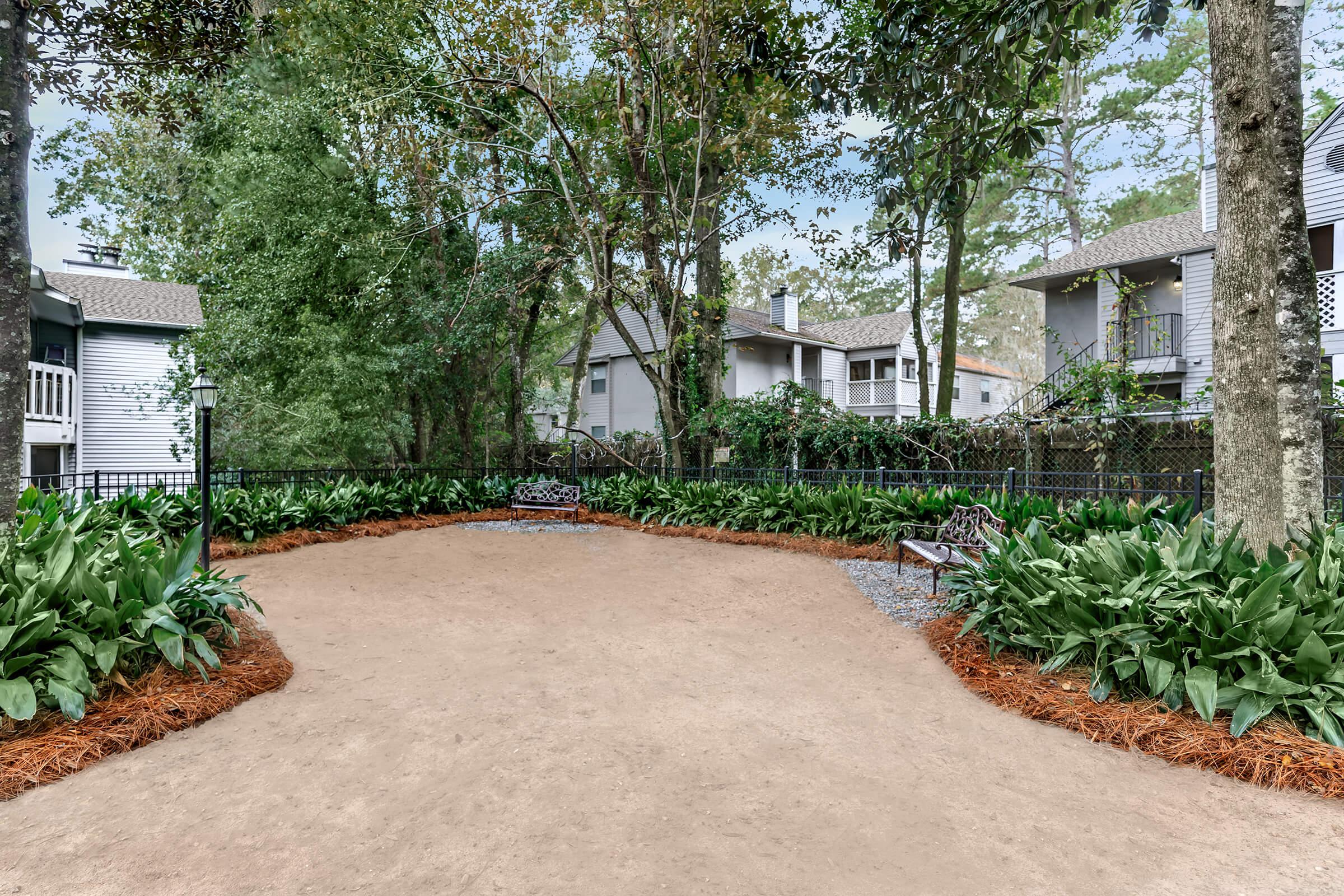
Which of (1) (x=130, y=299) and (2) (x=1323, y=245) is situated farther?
(1) (x=130, y=299)

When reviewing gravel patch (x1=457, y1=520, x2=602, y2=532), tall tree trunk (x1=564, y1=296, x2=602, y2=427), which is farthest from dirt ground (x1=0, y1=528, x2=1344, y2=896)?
tall tree trunk (x1=564, y1=296, x2=602, y2=427)

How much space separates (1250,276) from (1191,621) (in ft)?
7.05

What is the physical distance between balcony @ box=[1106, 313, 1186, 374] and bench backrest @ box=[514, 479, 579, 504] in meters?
12.5

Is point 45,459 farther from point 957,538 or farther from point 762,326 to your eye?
point 762,326

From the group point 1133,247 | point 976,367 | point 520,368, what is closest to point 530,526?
point 520,368

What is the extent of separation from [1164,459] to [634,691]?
10084 mm

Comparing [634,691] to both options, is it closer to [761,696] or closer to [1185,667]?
[761,696]

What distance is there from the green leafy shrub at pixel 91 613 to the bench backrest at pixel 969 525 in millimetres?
6377

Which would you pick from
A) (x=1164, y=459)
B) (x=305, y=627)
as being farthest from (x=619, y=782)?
(x=1164, y=459)

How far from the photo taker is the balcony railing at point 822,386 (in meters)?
27.8

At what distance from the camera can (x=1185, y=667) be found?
11.6ft

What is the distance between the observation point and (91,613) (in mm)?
3795

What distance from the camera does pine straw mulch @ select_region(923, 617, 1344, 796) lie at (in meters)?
2.98

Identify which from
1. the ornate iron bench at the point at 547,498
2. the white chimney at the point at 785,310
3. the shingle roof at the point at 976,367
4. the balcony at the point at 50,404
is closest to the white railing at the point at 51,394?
the balcony at the point at 50,404
